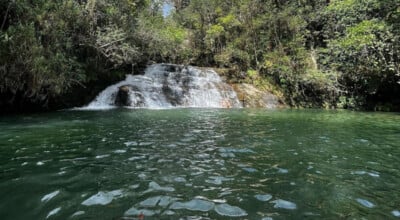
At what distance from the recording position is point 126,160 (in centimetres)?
597

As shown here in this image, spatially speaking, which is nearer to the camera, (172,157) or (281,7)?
(172,157)

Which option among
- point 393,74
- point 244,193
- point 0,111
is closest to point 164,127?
point 244,193

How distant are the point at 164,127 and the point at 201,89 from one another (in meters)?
12.9

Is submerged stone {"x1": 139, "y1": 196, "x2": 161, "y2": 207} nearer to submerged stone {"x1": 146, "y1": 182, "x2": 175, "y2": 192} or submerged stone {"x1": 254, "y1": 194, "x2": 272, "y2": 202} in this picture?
submerged stone {"x1": 146, "y1": 182, "x2": 175, "y2": 192}

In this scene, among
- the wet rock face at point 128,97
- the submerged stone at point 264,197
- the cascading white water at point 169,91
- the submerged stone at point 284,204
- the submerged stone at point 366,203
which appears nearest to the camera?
the submerged stone at point 284,204

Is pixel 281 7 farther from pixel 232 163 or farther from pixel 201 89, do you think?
pixel 232 163

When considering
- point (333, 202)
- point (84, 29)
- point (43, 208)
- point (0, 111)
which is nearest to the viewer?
point (43, 208)

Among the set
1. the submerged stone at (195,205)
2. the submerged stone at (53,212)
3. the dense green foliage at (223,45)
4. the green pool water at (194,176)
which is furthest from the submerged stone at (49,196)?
the dense green foliage at (223,45)

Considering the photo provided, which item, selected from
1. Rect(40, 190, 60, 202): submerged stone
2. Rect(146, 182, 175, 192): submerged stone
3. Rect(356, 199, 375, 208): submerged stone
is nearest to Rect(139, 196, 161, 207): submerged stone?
Rect(146, 182, 175, 192): submerged stone

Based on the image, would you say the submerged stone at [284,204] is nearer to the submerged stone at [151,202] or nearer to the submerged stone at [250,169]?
the submerged stone at [250,169]

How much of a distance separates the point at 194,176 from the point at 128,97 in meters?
15.8

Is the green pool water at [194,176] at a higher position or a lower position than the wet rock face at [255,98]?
lower

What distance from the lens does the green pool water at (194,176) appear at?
146 inches

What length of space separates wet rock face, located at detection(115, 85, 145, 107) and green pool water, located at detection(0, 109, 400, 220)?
430 inches
